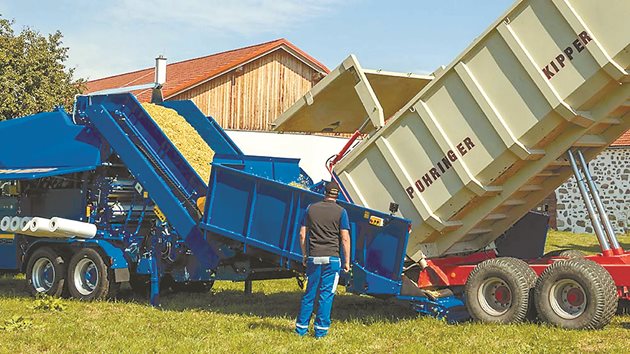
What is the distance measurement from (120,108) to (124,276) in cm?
219

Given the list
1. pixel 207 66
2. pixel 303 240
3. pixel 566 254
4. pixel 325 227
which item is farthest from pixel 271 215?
pixel 207 66

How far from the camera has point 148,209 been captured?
10.3 m

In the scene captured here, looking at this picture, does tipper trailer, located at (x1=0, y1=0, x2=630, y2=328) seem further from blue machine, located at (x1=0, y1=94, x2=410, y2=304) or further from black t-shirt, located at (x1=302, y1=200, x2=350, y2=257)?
black t-shirt, located at (x1=302, y1=200, x2=350, y2=257)

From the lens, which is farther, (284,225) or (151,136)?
(151,136)

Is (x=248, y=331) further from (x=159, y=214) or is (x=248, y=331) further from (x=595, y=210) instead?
(x=595, y=210)

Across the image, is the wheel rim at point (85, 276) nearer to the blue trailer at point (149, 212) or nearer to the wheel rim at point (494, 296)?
the blue trailer at point (149, 212)

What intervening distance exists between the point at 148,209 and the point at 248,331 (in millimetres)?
2773

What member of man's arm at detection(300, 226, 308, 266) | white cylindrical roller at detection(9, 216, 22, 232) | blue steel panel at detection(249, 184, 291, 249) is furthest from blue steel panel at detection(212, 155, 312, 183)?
white cylindrical roller at detection(9, 216, 22, 232)

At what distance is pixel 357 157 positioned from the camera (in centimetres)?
910

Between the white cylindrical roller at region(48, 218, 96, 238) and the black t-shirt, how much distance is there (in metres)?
3.59

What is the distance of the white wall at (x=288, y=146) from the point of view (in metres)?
24.7

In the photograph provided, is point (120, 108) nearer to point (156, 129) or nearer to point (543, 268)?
point (156, 129)

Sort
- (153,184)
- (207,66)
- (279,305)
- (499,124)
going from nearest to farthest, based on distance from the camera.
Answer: (499,124) < (153,184) < (279,305) < (207,66)

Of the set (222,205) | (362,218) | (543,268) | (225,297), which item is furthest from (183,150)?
(543,268)
